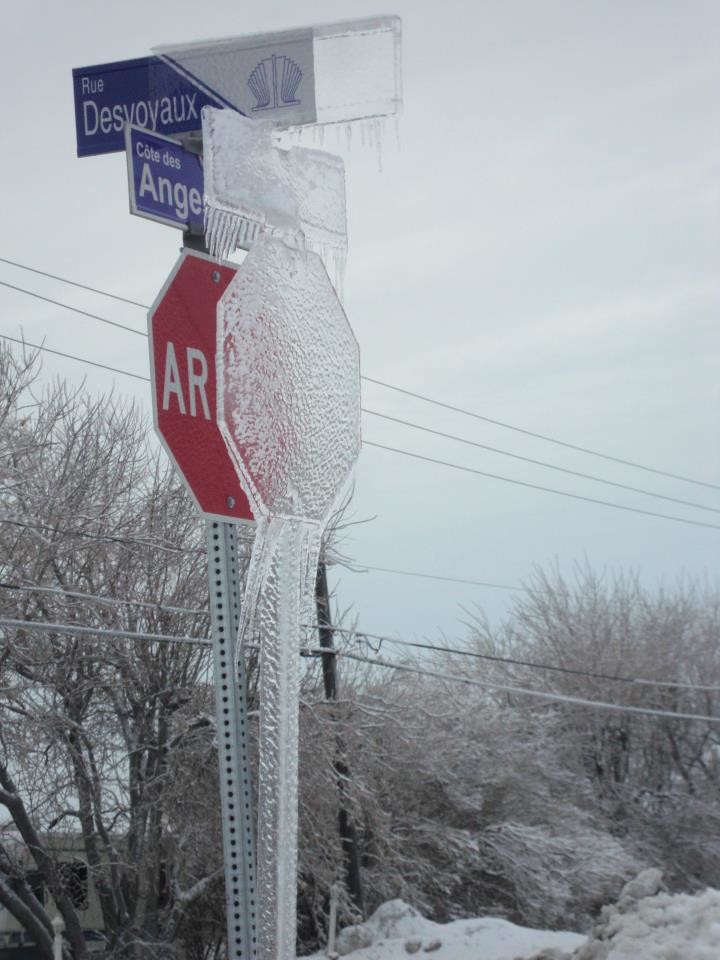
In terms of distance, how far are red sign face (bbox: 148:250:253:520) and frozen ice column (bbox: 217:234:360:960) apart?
630mm

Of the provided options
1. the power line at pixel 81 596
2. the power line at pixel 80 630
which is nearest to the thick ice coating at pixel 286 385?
the power line at pixel 80 630

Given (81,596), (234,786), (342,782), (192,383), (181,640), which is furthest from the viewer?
(342,782)

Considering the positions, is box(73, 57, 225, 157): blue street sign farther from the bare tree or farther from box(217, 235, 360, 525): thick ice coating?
the bare tree

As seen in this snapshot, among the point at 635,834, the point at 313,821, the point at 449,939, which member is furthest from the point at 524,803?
the point at 449,939

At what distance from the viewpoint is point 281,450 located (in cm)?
128

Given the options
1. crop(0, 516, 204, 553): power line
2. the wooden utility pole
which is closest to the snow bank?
crop(0, 516, 204, 553): power line

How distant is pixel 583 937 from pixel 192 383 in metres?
12.3

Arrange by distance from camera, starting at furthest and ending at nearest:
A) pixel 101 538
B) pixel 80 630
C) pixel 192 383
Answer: pixel 101 538 < pixel 80 630 < pixel 192 383

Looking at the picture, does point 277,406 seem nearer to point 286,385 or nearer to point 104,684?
point 286,385

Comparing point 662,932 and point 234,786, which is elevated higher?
point 234,786

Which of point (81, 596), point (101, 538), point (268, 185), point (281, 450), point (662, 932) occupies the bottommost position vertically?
point (662, 932)

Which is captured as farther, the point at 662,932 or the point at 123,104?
the point at 662,932

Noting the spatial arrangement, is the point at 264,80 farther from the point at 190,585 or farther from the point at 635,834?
the point at 635,834

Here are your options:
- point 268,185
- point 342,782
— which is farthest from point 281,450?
point 342,782
